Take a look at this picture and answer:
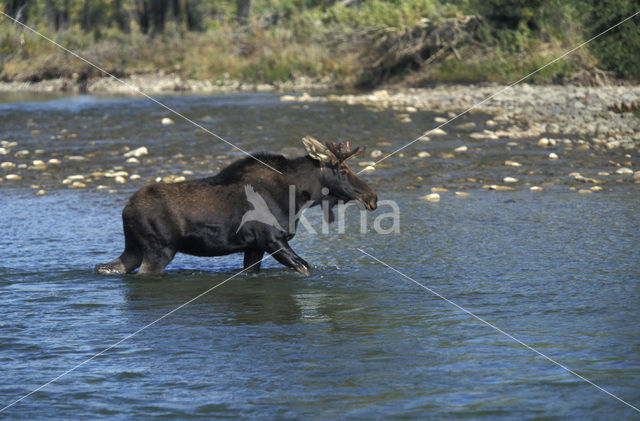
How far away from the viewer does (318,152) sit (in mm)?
9742

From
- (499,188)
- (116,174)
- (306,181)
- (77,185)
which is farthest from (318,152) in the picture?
(116,174)

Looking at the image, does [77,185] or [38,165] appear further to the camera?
[38,165]

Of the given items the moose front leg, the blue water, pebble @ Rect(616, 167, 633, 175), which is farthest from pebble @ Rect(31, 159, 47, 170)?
pebble @ Rect(616, 167, 633, 175)

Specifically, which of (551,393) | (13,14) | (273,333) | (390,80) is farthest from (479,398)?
(13,14)

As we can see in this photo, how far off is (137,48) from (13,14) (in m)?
14.2

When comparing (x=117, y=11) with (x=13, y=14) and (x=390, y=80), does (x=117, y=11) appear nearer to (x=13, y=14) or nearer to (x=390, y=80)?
(x=13, y=14)

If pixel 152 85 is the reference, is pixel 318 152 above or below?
below

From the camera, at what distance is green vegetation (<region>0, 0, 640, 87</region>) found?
27484 millimetres

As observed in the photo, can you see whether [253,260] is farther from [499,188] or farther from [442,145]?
[442,145]

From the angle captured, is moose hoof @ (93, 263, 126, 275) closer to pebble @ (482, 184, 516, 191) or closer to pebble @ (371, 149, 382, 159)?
pebble @ (482, 184, 516, 191)

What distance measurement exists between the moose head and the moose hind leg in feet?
3.42

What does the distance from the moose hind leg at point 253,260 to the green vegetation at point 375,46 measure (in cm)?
1820

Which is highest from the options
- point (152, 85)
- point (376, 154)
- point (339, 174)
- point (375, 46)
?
point (375, 46)

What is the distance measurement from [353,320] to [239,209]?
2118mm
